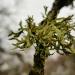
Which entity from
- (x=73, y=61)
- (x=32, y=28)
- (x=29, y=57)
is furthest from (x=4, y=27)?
(x=32, y=28)

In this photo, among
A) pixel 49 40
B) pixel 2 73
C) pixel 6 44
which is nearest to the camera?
pixel 49 40

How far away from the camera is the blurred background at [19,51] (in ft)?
6.51

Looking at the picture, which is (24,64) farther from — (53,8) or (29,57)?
(53,8)

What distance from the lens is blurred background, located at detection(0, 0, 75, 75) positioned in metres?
1.98

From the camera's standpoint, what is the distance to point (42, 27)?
1529mm

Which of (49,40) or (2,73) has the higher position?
(49,40)

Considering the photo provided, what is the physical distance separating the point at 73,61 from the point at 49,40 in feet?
2.02

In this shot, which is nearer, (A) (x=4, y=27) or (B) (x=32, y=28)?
(B) (x=32, y=28)

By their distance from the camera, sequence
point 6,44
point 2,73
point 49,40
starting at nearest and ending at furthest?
point 49,40, point 2,73, point 6,44

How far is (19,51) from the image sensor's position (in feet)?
6.78

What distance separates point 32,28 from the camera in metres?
1.50

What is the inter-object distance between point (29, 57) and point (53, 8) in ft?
1.23

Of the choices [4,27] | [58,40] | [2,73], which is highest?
[4,27]

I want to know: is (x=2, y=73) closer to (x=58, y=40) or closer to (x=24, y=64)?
(x=24, y=64)
